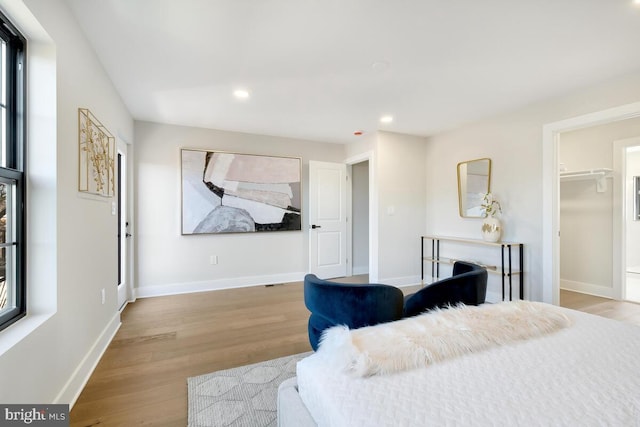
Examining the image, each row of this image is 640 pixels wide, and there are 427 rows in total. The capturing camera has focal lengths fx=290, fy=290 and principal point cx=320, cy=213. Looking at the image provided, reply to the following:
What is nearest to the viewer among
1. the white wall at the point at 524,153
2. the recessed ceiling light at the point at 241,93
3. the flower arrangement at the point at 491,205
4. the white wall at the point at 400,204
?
the white wall at the point at 524,153

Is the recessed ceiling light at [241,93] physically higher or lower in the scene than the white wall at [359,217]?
higher

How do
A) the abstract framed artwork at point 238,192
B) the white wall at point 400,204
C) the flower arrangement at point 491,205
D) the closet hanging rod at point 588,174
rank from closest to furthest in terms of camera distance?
the flower arrangement at point 491,205 → the closet hanging rod at point 588,174 → the abstract framed artwork at point 238,192 → the white wall at point 400,204

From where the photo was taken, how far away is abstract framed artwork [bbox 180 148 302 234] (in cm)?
399

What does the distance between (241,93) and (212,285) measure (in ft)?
8.69

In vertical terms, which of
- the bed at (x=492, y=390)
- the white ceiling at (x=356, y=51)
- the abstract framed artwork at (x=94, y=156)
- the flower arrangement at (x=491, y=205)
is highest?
the white ceiling at (x=356, y=51)

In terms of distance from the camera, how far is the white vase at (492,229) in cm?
340

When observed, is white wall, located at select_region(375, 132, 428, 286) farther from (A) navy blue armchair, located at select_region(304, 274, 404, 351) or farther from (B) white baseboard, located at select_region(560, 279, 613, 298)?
(A) navy blue armchair, located at select_region(304, 274, 404, 351)

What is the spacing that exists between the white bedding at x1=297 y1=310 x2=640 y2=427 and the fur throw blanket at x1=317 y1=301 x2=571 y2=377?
32mm

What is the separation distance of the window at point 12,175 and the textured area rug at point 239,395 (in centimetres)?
101

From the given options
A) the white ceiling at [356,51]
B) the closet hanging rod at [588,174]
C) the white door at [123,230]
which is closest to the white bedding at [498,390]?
the white ceiling at [356,51]

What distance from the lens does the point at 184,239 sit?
400 cm

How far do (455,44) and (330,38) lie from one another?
883 millimetres

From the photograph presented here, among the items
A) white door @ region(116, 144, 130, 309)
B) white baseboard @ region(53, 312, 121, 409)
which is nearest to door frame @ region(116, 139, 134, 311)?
white door @ region(116, 144, 130, 309)

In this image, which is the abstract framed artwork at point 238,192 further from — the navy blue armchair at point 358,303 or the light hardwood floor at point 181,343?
the navy blue armchair at point 358,303
